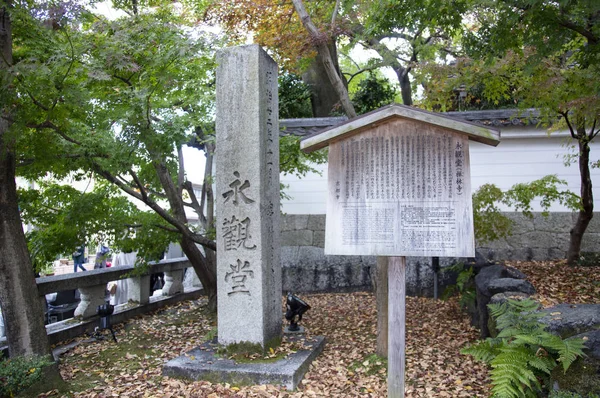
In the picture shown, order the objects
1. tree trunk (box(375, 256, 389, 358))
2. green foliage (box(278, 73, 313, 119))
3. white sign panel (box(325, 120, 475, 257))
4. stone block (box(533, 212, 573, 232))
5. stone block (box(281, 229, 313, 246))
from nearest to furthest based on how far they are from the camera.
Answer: white sign panel (box(325, 120, 475, 257)) < tree trunk (box(375, 256, 389, 358)) < stone block (box(533, 212, 573, 232)) < stone block (box(281, 229, 313, 246)) < green foliage (box(278, 73, 313, 119))

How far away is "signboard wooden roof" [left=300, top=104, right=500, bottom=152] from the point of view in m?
3.97

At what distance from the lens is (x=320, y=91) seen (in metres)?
13.9

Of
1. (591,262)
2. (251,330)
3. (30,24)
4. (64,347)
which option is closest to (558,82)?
(591,262)

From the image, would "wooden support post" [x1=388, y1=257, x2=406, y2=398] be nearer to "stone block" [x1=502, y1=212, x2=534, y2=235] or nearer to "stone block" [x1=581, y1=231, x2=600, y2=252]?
"stone block" [x1=502, y1=212, x2=534, y2=235]

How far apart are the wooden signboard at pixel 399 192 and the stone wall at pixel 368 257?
5.93m

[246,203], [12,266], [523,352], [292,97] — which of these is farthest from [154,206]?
[292,97]

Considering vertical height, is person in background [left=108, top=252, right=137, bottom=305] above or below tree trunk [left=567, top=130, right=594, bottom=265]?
below

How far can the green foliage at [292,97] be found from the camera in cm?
1352

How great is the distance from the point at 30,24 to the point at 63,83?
102cm

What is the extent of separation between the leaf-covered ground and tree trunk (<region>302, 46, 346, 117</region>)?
19.4 ft

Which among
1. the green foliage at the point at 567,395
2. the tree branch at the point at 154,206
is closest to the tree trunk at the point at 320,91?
the tree branch at the point at 154,206

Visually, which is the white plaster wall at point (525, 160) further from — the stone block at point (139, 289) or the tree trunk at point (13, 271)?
the tree trunk at point (13, 271)

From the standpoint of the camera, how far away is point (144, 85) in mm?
6477

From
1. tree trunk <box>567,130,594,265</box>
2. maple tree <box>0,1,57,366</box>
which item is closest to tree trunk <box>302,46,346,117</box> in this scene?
tree trunk <box>567,130,594,265</box>
